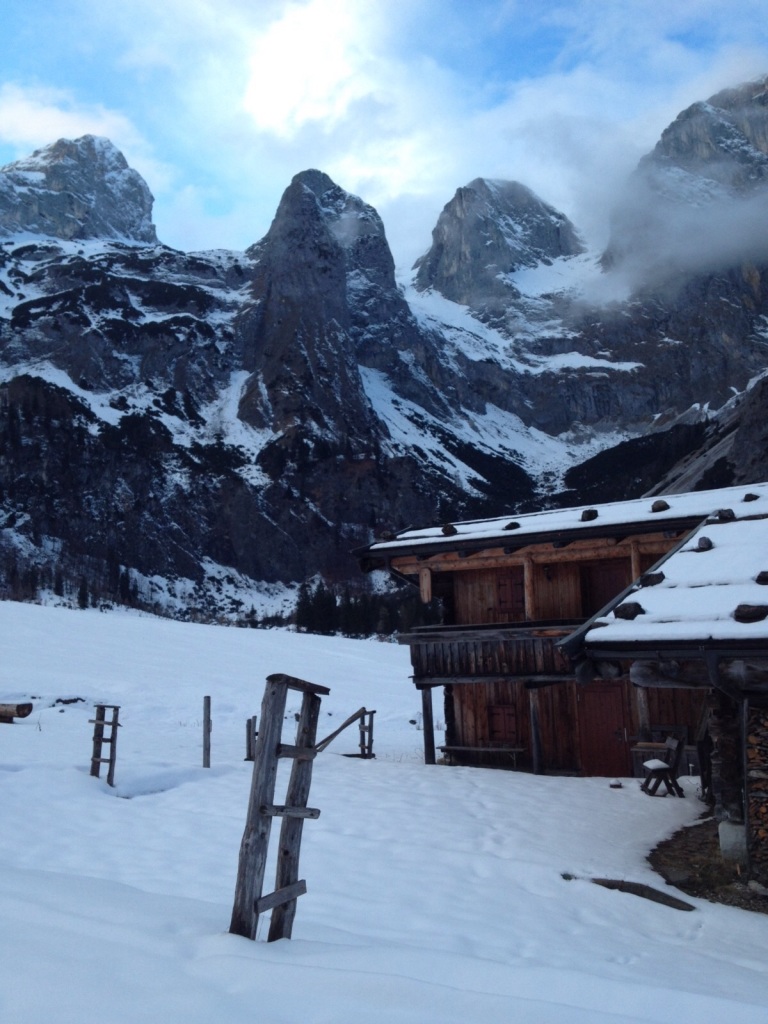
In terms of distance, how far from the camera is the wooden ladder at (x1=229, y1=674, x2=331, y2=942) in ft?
17.9

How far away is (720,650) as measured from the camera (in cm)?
893

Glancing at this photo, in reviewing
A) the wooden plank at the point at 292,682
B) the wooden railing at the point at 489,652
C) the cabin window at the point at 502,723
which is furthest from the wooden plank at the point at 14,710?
the cabin window at the point at 502,723

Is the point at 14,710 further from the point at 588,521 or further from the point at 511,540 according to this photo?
the point at 588,521

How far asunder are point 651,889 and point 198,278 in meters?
177

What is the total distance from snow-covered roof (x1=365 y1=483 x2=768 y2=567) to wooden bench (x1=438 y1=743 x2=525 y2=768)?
16.0ft

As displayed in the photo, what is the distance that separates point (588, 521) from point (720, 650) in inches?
Result: 397

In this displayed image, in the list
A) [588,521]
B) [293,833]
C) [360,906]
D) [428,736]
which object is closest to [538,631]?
[588,521]

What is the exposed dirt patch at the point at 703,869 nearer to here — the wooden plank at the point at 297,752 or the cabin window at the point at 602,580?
the wooden plank at the point at 297,752

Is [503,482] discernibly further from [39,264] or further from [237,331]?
[39,264]

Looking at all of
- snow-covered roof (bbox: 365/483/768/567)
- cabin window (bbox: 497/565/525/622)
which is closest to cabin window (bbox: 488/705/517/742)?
cabin window (bbox: 497/565/525/622)

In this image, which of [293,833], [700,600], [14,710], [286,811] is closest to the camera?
[286,811]

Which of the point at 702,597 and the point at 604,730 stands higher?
the point at 702,597

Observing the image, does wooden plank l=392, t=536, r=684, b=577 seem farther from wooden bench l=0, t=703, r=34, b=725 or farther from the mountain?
the mountain

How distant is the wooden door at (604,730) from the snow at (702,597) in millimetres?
8312
